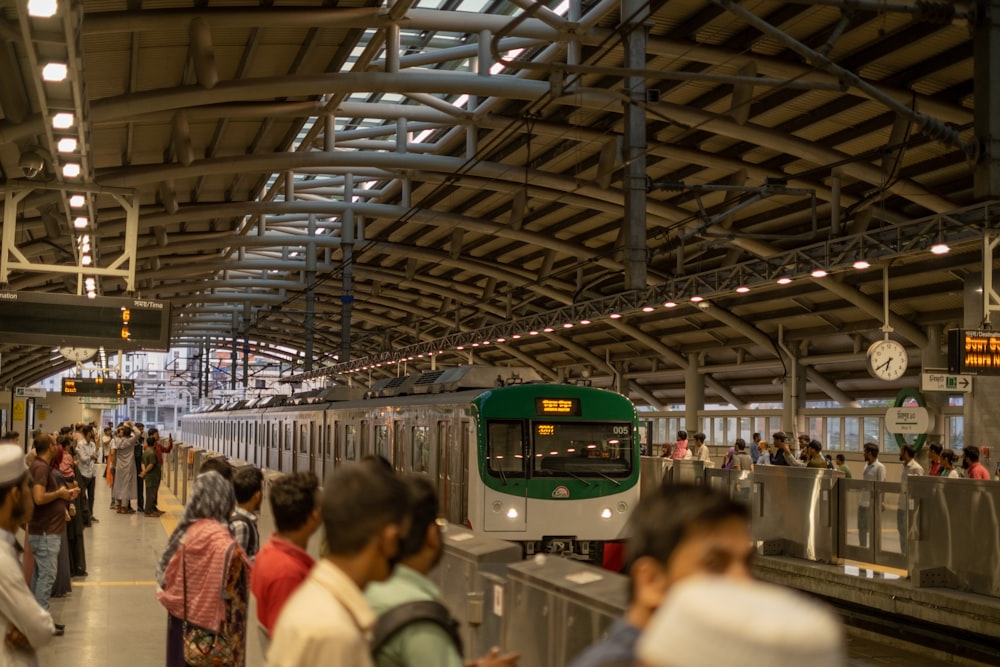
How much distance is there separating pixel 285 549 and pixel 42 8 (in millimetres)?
7155

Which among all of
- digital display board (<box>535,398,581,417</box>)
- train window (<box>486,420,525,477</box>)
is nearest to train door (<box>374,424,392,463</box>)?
train window (<box>486,420,525,477</box>)

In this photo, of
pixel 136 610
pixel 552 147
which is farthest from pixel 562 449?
pixel 552 147

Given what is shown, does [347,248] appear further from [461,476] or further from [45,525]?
[45,525]

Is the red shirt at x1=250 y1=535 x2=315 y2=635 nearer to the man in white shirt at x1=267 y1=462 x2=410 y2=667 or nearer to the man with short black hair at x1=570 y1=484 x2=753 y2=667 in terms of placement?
the man in white shirt at x1=267 y1=462 x2=410 y2=667

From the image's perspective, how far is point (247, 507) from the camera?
633 cm

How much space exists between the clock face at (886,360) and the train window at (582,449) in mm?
9345

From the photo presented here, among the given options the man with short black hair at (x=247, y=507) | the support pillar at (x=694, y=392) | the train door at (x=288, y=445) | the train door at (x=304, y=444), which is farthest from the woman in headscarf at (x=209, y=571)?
the support pillar at (x=694, y=392)

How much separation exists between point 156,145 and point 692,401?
77.8 ft

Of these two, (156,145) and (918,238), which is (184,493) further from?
(918,238)

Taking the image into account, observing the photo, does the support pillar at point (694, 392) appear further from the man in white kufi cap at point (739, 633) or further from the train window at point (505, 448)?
the man in white kufi cap at point (739, 633)

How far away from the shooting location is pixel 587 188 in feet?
95.3

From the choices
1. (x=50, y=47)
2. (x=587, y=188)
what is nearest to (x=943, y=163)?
(x=587, y=188)

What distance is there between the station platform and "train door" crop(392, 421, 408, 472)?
3729 mm

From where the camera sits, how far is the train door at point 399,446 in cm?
1958
